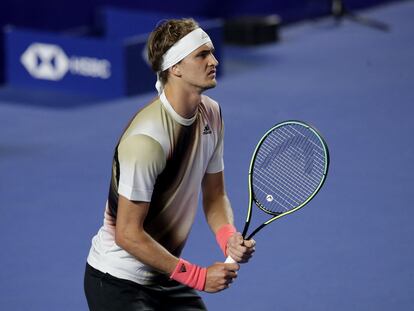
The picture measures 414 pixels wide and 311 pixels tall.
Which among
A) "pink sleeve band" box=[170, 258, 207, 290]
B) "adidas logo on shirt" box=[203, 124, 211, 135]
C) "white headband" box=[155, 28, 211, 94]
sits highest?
"white headband" box=[155, 28, 211, 94]

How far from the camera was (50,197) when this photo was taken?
8.08 m

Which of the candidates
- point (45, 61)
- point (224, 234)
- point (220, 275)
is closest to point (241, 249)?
point (220, 275)

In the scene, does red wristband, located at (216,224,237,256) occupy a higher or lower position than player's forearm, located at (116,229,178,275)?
lower

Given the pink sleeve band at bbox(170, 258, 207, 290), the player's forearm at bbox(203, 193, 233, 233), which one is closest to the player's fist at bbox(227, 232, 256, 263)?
the pink sleeve band at bbox(170, 258, 207, 290)

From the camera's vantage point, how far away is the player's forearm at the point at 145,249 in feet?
13.0

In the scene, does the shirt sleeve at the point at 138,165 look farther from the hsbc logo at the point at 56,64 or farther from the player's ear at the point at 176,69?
the hsbc logo at the point at 56,64

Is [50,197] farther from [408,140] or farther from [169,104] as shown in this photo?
[169,104]

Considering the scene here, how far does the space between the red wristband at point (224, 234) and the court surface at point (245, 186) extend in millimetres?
1707

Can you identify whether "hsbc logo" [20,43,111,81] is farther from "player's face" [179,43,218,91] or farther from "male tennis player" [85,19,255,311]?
"player's face" [179,43,218,91]

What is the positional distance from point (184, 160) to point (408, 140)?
571cm

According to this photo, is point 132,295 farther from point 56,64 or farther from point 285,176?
point 56,64

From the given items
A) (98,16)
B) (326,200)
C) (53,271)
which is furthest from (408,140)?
(98,16)

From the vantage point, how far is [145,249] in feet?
13.1

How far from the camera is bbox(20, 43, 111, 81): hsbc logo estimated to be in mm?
11438
